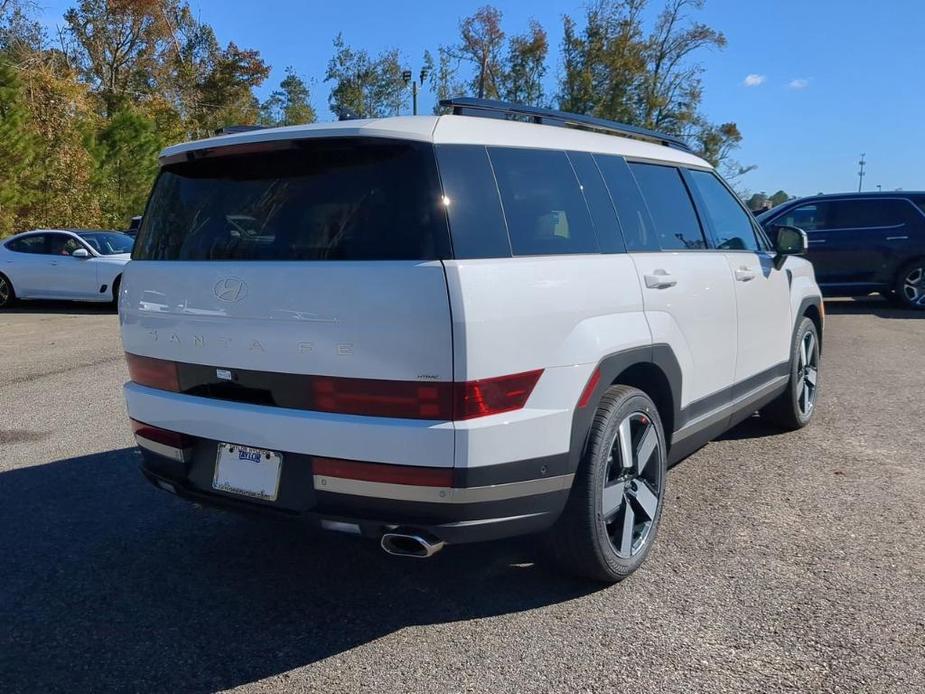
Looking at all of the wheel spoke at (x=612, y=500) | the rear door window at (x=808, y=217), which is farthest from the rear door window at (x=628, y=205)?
the rear door window at (x=808, y=217)

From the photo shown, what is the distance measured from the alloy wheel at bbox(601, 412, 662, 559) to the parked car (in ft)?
40.5

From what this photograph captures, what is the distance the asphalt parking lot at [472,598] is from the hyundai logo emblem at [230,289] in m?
1.27

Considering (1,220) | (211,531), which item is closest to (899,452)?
(211,531)

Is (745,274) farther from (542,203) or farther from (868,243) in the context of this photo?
(868,243)

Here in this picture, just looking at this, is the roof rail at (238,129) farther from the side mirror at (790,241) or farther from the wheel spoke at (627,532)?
the side mirror at (790,241)

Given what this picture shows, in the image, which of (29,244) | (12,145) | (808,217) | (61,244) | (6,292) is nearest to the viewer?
(808,217)

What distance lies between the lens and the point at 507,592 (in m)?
3.31

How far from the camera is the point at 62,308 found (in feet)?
49.0

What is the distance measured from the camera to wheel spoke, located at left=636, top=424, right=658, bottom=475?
3459mm

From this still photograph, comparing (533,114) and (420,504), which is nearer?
(420,504)

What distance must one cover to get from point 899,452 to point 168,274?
466 cm

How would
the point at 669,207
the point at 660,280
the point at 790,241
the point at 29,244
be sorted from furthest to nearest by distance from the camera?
the point at 29,244 < the point at 790,241 < the point at 669,207 < the point at 660,280

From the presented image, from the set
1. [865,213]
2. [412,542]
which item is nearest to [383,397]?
[412,542]

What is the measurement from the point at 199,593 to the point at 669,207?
292 centimetres
